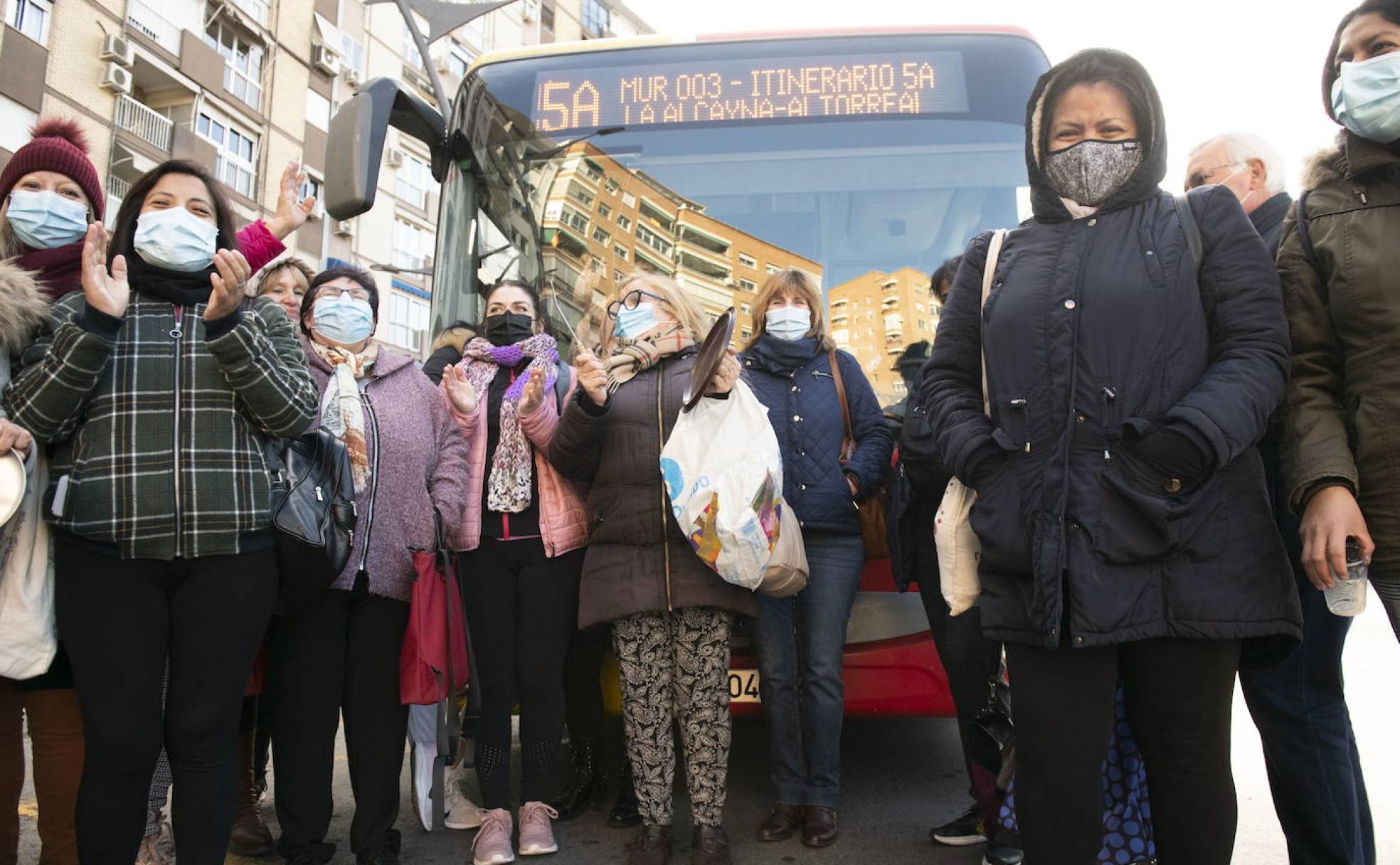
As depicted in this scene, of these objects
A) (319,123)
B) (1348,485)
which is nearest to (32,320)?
(1348,485)

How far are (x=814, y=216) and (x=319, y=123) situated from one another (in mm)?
24226

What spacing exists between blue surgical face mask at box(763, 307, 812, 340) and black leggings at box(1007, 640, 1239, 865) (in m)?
1.92

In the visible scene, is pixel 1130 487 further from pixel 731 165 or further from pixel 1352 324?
pixel 731 165

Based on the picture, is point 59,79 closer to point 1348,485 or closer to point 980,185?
point 980,185

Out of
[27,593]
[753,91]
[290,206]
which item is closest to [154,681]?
[27,593]

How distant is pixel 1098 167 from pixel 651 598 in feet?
5.93

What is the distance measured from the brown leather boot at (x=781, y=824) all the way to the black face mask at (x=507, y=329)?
1.93 m

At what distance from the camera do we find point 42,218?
9.55 ft

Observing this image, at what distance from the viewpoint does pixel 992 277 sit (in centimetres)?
236

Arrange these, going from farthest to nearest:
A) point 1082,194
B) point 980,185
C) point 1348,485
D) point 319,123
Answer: point 319,123 → point 980,185 → point 1082,194 → point 1348,485

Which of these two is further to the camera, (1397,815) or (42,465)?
(1397,815)

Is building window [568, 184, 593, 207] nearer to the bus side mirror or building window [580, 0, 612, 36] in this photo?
the bus side mirror

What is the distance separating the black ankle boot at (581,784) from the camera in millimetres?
3836

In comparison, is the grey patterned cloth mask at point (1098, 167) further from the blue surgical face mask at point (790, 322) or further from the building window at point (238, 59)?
the building window at point (238, 59)
